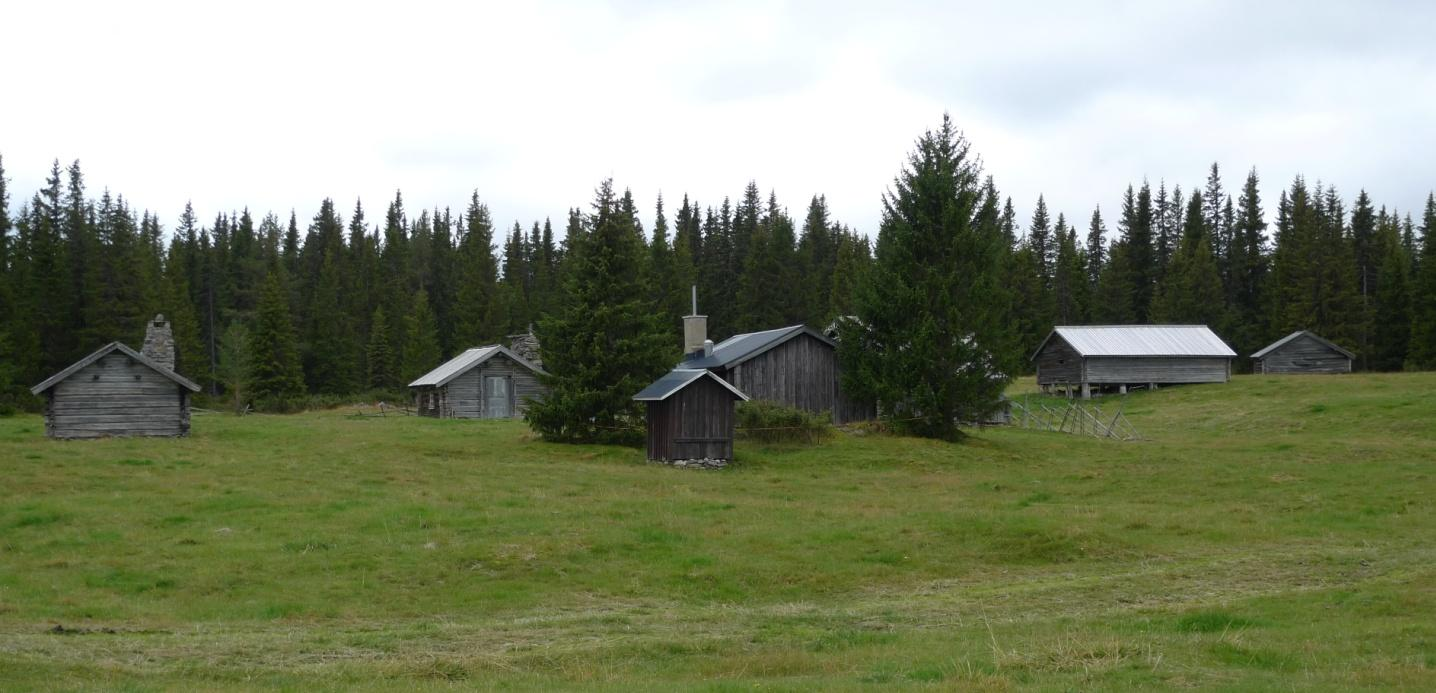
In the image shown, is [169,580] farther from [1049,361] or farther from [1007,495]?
[1049,361]

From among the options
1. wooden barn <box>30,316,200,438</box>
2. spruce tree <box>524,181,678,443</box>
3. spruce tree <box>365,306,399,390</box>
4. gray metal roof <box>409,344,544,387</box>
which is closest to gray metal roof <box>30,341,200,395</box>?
wooden barn <box>30,316,200,438</box>

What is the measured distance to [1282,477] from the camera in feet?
100

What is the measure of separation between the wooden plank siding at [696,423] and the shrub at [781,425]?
3749 millimetres

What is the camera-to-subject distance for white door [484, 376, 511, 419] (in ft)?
206

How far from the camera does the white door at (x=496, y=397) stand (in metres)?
62.9

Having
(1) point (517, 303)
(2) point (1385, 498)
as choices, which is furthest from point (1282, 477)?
(1) point (517, 303)

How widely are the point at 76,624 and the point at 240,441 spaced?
27.8 meters

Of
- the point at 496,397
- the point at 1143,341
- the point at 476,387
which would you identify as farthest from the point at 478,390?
the point at 1143,341

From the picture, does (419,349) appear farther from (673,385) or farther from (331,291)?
(673,385)

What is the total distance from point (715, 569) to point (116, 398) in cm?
3209

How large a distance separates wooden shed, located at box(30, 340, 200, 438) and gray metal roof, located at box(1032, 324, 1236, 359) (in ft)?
164

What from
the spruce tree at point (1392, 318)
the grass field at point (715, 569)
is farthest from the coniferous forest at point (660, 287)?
the grass field at point (715, 569)

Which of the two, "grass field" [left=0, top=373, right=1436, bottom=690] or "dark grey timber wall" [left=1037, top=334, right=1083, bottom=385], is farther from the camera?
"dark grey timber wall" [left=1037, top=334, right=1083, bottom=385]

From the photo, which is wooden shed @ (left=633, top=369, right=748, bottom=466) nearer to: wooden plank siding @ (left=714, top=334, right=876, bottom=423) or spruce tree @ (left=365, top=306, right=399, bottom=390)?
wooden plank siding @ (left=714, top=334, right=876, bottom=423)
